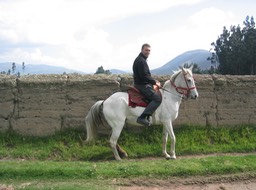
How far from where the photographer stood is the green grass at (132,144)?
32.7ft

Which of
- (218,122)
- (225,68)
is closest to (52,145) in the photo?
(218,122)

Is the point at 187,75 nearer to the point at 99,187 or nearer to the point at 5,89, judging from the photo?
the point at 99,187

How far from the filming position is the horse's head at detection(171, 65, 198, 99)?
950 cm

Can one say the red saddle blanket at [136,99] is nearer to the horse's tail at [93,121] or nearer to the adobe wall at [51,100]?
the horse's tail at [93,121]

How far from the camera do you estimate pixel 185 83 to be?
962 centimetres

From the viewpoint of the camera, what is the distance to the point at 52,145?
33.7ft

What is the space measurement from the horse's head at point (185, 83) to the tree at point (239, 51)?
1592 inches

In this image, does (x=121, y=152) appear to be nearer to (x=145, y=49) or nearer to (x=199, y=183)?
(x=199, y=183)

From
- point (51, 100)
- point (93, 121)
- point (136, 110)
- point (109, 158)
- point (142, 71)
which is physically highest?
point (142, 71)

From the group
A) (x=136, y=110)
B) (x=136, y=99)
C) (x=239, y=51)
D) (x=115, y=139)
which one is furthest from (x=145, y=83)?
(x=239, y=51)

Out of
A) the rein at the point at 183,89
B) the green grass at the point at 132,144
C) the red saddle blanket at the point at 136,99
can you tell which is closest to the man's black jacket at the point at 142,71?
the red saddle blanket at the point at 136,99

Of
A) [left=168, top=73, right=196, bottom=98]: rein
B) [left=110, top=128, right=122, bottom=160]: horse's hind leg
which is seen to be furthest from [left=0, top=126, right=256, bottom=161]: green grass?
[left=168, top=73, right=196, bottom=98]: rein

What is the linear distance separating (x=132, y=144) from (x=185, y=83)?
2286 mm

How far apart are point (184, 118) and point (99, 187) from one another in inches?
176
